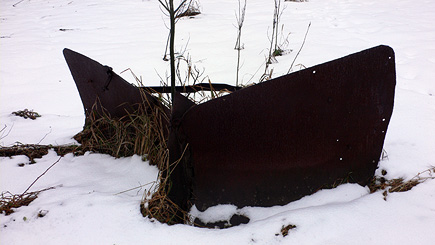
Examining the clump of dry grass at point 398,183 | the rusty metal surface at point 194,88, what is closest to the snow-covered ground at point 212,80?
the clump of dry grass at point 398,183

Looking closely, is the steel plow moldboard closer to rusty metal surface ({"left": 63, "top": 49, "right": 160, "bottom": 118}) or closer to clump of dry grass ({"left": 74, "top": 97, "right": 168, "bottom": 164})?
clump of dry grass ({"left": 74, "top": 97, "right": 168, "bottom": 164})

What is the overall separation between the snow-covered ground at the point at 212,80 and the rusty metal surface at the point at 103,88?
0.31 meters

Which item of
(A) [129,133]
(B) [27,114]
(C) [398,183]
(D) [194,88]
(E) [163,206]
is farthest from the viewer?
(B) [27,114]

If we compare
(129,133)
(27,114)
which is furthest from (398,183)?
(27,114)

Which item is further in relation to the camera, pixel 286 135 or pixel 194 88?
pixel 194 88

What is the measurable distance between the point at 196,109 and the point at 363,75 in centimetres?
74

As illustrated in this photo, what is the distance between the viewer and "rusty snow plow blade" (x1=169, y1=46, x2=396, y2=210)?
1337 mm

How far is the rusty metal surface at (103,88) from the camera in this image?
67.5 inches

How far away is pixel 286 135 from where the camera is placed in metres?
1.40

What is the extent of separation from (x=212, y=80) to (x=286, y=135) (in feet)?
6.54

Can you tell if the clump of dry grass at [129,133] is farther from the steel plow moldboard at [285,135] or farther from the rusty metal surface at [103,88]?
the steel plow moldboard at [285,135]

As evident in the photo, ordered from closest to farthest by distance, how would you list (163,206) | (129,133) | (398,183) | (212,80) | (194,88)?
(163,206) < (398,183) < (129,133) < (194,88) < (212,80)

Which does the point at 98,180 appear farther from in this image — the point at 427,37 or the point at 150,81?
the point at 427,37

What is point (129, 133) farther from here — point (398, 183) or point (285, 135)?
point (398, 183)
